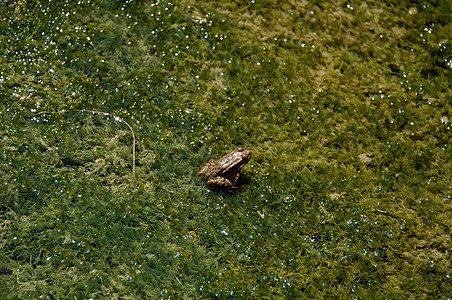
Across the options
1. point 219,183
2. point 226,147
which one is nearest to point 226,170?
point 219,183

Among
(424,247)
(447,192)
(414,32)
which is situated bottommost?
(424,247)

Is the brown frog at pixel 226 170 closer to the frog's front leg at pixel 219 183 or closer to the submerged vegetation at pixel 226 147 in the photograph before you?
the frog's front leg at pixel 219 183

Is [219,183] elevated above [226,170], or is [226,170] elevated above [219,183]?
[226,170]

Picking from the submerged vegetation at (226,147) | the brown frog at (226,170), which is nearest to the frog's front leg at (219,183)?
the brown frog at (226,170)

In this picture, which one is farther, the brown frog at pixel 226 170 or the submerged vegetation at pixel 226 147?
the brown frog at pixel 226 170

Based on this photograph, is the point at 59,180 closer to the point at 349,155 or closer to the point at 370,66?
the point at 349,155

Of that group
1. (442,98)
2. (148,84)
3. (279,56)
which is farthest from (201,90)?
(442,98)

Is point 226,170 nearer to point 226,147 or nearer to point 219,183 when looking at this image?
point 219,183
